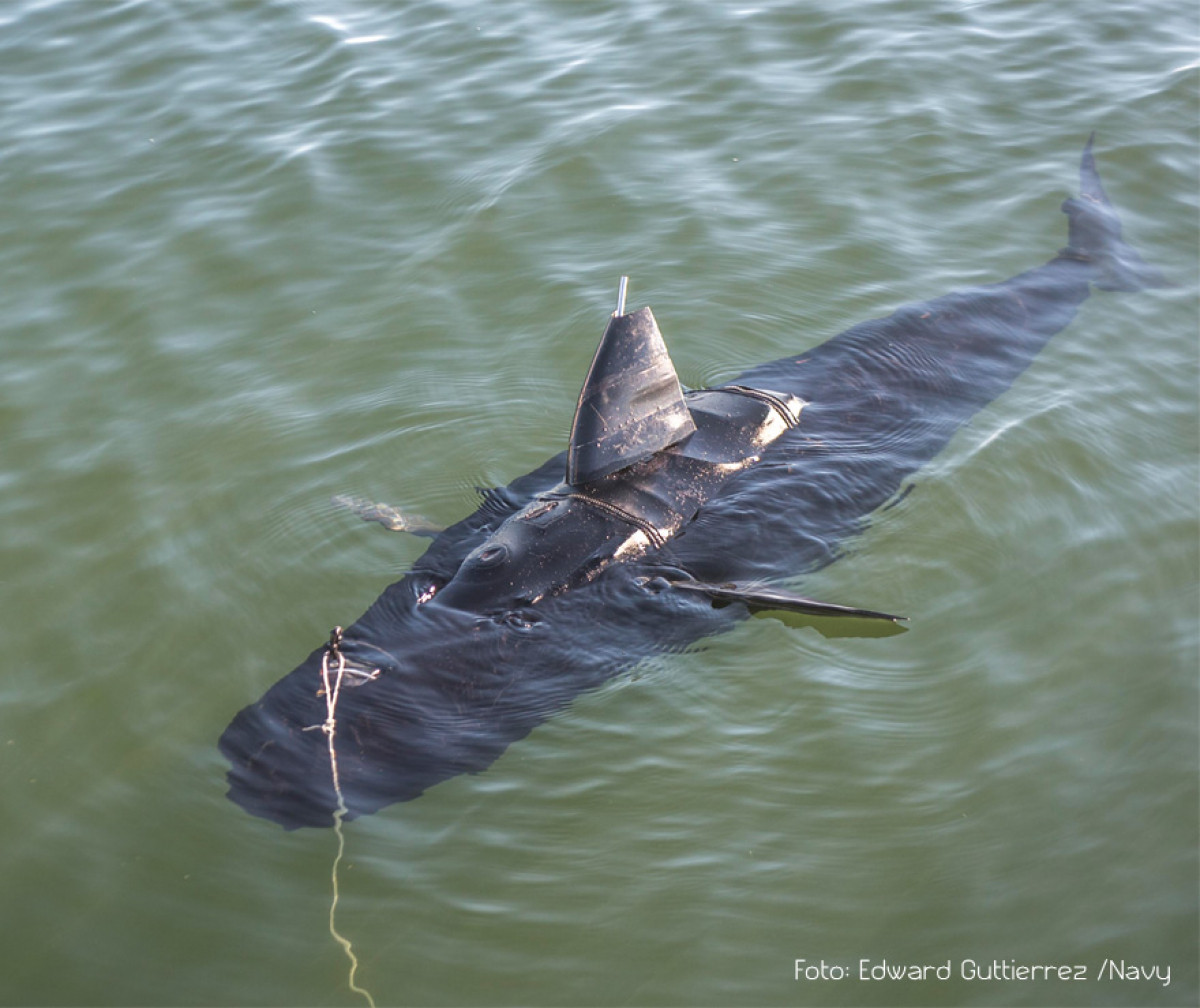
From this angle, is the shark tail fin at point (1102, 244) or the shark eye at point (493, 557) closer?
the shark eye at point (493, 557)

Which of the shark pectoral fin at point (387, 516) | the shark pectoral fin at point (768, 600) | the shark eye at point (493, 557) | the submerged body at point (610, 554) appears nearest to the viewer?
the submerged body at point (610, 554)

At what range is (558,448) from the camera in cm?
720

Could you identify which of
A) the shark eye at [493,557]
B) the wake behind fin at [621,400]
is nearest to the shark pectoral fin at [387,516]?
the shark eye at [493,557]

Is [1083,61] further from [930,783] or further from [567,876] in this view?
[567,876]

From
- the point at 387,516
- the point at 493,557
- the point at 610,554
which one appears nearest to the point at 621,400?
the point at 610,554

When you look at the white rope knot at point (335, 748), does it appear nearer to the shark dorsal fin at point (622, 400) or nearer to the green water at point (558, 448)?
the green water at point (558, 448)

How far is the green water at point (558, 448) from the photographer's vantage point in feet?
16.2

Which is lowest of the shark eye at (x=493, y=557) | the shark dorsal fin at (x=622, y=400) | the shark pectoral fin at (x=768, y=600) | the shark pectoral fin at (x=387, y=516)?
the shark pectoral fin at (x=768, y=600)

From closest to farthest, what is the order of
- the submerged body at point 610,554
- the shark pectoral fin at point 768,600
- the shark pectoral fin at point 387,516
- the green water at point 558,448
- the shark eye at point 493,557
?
the green water at point 558,448 → the submerged body at point 610,554 → the shark pectoral fin at point 768,600 → the shark eye at point 493,557 → the shark pectoral fin at point 387,516

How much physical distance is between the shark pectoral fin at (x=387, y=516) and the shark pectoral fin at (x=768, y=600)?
4.86 feet

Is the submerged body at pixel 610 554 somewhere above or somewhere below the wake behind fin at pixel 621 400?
below

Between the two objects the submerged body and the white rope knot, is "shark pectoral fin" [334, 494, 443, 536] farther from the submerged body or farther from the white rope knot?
the white rope knot

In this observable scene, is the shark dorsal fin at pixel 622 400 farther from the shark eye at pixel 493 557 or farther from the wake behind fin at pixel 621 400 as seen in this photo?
the shark eye at pixel 493 557

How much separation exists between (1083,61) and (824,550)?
272 inches
